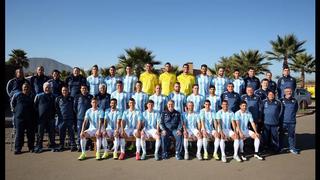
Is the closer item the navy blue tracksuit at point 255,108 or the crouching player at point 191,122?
the crouching player at point 191,122

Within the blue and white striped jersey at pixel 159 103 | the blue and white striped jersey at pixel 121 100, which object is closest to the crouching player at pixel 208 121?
the blue and white striped jersey at pixel 159 103

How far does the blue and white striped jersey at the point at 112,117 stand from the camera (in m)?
8.30

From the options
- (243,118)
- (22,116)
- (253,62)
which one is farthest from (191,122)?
(253,62)

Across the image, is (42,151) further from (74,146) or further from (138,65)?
(138,65)

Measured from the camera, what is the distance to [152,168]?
6863mm

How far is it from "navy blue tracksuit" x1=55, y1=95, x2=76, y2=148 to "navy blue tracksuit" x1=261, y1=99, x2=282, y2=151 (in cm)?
585

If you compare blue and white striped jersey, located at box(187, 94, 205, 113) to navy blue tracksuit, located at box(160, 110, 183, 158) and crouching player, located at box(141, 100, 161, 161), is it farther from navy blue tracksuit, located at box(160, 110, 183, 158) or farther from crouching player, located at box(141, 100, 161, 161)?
crouching player, located at box(141, 100, 161, 161)

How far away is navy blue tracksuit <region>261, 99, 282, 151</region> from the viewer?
28.4 feet

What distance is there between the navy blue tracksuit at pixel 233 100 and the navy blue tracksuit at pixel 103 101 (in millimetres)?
3572

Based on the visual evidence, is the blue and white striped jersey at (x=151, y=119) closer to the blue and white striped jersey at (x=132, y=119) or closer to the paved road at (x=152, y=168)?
the blue and white striped jersey at (x=132, y=119)

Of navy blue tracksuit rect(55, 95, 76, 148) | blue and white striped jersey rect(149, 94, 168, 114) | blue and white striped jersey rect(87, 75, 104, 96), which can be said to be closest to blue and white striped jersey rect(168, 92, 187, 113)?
blue and white striped jersey rect(149, 94, 168, 114)

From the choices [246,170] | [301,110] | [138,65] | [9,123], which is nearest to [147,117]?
[246,170]

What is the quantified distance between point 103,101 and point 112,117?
73 centimetres

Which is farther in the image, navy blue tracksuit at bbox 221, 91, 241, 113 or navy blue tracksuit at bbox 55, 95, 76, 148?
navy blue tracksuit at bbox 221, 91, 241, 113
